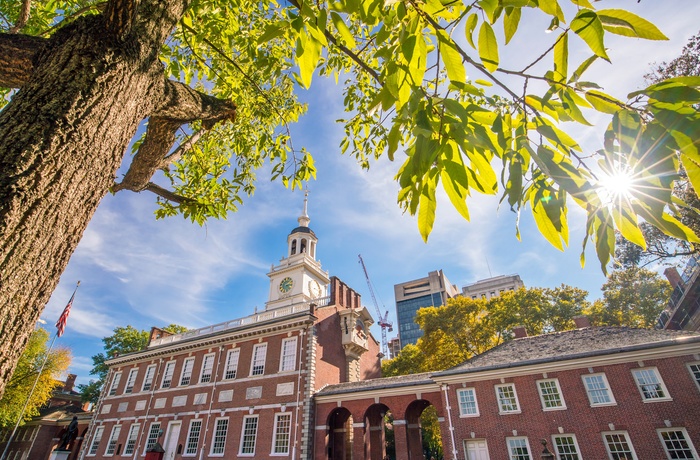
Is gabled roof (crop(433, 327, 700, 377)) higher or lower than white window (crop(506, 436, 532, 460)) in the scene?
higher

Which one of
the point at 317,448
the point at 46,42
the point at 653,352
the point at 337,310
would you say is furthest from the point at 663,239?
the point at 46,42

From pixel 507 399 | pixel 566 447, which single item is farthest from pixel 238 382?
pixel 566 447

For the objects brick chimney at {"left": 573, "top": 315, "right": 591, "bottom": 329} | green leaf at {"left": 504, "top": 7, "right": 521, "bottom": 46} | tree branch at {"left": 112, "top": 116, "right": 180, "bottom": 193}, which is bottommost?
green leaf at {"left": 504, "top": 7, "right": 521, "bottom": 46}

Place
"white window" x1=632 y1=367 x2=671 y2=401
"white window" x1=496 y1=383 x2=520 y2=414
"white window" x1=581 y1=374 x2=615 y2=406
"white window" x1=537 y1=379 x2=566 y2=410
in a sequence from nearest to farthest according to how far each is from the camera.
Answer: "white window" x1=632 y1=367 x2=671 y2=401
"white window" x1=581 y1=374 x2=615 y2=406
"white window" x1=537 y1=379 x2=566 y2=410
"white window" x1=496 y1=383 x2=520 y2=414

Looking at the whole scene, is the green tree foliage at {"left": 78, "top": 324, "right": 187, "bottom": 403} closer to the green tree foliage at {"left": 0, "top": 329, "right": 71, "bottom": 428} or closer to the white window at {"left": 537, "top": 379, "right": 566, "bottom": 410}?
the green tree foliage at {"left": 0, "top": 329, "right": 71, "bottom": 428}

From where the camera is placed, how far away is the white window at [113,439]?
28.3 metres

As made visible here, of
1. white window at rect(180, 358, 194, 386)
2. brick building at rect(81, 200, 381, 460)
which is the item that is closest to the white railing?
brick building at rect(81, 200, 381, 460)

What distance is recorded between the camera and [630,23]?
4.36ft

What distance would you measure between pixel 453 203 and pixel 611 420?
1957 centimetres

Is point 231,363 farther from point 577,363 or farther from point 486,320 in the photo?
point 577,363

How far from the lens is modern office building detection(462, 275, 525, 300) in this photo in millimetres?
105250

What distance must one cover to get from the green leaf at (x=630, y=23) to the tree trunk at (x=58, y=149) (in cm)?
252

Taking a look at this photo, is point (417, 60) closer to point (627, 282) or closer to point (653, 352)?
point (653, 352)

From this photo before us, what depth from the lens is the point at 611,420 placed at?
50.1ft
